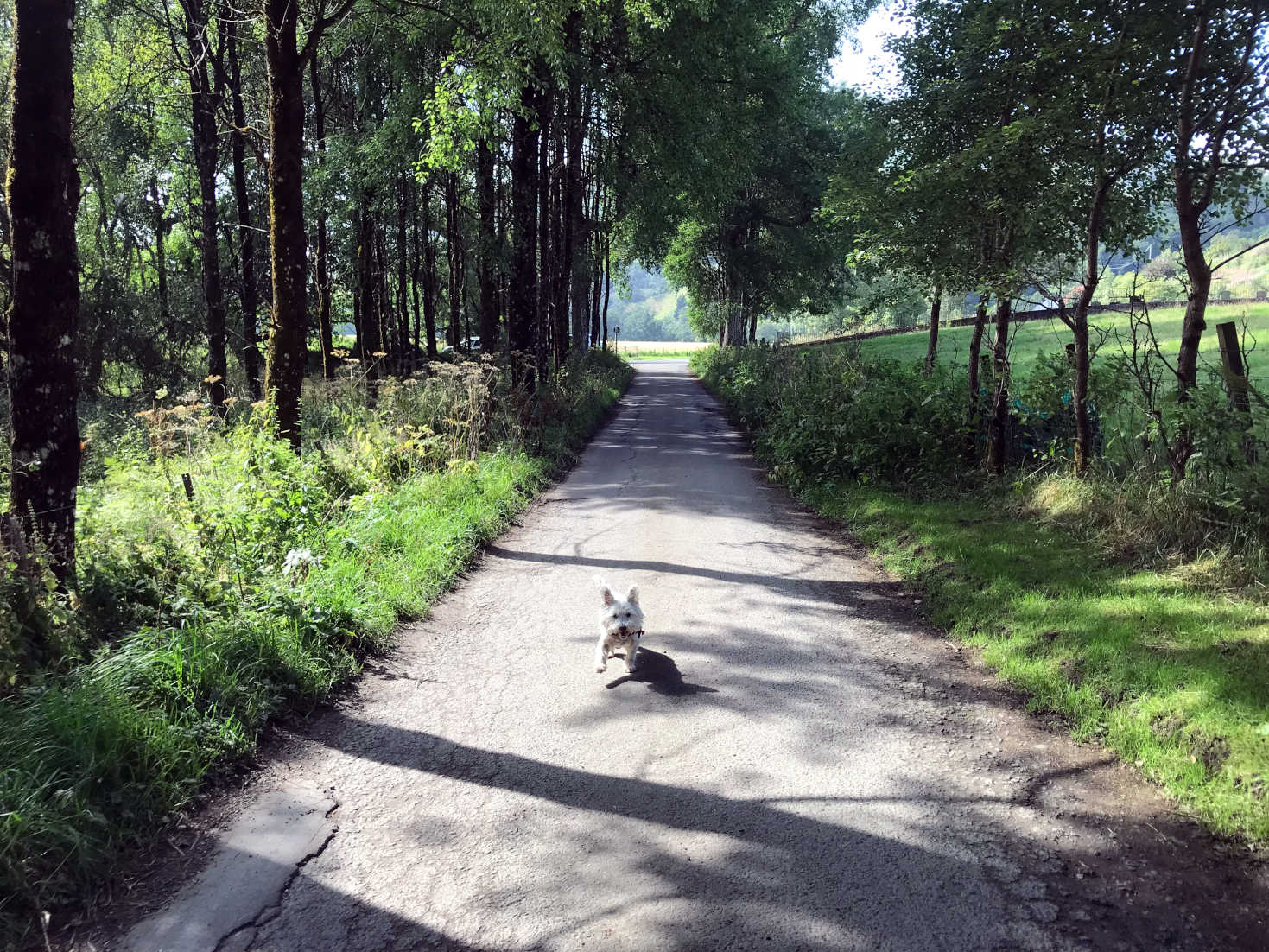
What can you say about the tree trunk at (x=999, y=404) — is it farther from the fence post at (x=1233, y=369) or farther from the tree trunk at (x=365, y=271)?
the tree trunk at (x=365, y=271)

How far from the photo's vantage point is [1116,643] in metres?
4.97

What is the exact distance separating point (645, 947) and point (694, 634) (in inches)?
125

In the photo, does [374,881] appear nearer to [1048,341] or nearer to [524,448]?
[524,448]

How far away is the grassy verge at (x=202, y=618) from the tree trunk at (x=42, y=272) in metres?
0.42

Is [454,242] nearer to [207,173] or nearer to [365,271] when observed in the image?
[365,271]

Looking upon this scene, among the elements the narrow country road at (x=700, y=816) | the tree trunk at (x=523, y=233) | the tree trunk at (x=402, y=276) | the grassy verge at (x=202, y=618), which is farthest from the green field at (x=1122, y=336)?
the tree trunk at (x=402, y=276)

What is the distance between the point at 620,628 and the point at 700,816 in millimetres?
1573

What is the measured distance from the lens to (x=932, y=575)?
23.2ft

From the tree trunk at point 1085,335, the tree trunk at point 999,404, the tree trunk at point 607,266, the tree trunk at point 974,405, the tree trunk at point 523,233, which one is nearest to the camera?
the tree trunk at point 1085,335

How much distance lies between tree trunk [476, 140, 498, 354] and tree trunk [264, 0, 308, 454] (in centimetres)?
813

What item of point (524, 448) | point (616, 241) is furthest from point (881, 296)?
point (616, 241)

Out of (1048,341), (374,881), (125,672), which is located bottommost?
(374,881)

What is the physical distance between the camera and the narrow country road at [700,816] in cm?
291

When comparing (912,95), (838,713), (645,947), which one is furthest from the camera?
(912,95)
